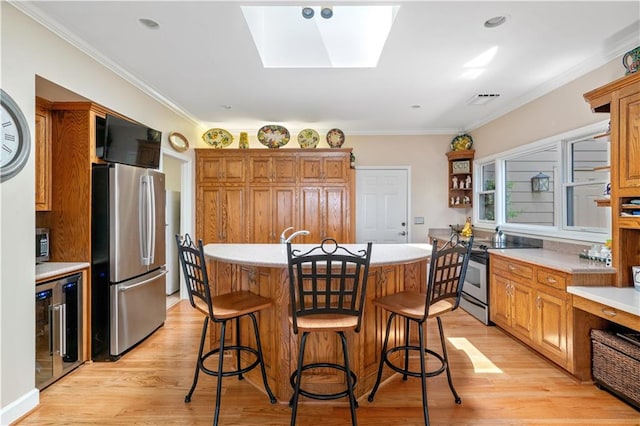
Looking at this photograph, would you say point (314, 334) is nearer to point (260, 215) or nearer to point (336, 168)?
point (260, 215)

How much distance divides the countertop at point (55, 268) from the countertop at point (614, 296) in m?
3.89

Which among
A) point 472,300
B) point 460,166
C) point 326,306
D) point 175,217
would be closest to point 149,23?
point 326,306

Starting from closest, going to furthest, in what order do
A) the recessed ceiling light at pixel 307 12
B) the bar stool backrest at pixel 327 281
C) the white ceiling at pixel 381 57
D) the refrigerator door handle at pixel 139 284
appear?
1. the bar stool backrest at pixel 327 281
2. the white ceiling at pixel 381 57
3. the recessed ceiling light at pixel 307 12
4. the refrigerator door handle at pixel 139 284

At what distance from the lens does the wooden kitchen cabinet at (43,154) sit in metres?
2.56

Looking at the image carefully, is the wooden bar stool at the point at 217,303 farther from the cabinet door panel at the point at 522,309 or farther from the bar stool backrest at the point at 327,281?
the cabinet door panel at the point at 522,309

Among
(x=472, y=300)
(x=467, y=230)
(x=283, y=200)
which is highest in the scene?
(x=283, y=200)

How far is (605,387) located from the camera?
2.27 m

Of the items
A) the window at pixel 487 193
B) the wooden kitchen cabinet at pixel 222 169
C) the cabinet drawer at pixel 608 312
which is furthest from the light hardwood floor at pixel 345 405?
the wooden kitchen cabinet at pixel 222 169

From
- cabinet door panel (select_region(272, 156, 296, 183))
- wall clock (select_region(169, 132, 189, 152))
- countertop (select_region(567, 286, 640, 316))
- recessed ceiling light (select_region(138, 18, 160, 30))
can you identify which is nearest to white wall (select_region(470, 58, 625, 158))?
countertop (select_region(567, 286, 640, 316))

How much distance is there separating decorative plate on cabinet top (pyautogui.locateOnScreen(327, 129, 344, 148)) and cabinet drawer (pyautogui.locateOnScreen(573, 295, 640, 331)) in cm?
357

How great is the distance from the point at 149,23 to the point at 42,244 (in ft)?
6.49

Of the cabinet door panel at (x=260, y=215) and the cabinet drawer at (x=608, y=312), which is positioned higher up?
the cabinet door panel at (x=260, y=215)

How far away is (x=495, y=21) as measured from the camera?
2.23 metres

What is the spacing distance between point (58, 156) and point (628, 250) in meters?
4.62
